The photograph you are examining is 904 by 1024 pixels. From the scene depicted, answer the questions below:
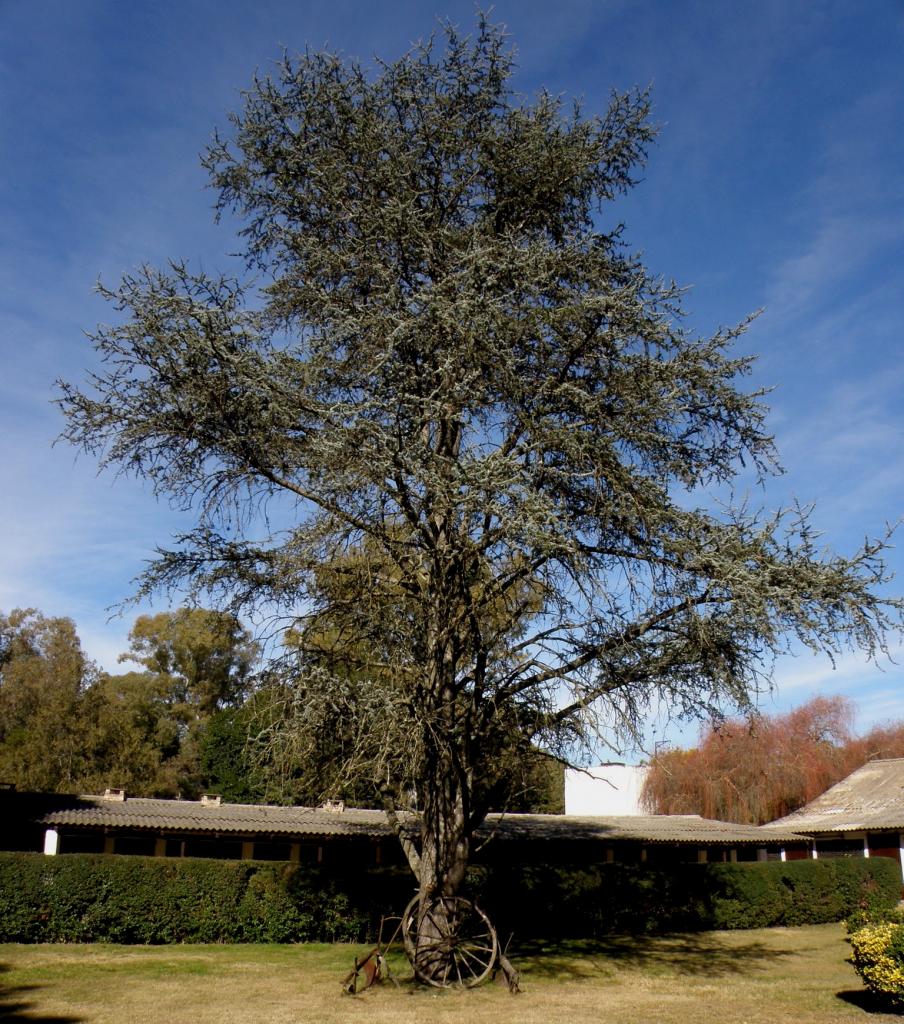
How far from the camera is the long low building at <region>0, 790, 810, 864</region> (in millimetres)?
22016

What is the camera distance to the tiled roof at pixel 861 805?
31.2 metres

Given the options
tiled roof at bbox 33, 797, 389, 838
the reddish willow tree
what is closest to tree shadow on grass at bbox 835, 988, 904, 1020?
tiled roof at bbox 33, 797, 389, 838

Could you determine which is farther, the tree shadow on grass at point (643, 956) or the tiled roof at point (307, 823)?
the tiled roof at point (307, 823)

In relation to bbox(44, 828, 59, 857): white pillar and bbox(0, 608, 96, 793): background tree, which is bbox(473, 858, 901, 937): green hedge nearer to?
bbox(44, 828, 59, 857): white pillar

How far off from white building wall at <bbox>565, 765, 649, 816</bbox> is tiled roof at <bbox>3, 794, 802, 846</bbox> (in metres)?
11.0

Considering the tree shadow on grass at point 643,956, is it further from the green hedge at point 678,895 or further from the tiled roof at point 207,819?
the tiled roof at point 207,819

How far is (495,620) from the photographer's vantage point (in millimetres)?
12930

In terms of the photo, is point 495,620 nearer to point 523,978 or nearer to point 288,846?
point 523,978

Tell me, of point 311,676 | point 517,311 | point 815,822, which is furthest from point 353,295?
point 815,822

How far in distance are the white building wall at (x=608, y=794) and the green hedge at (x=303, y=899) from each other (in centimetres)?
1851

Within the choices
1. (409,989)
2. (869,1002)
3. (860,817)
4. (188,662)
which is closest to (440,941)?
(409,989)

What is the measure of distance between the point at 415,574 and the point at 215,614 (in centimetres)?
373

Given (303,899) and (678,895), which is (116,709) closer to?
(303,899)

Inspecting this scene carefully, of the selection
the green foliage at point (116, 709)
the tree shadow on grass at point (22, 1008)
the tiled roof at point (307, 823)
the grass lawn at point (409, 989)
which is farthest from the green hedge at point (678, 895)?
the green foliage at point (116, 709)
